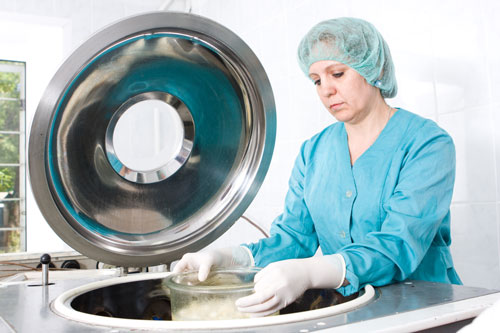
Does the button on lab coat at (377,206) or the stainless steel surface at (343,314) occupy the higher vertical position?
the button on lab coat at (377,206)

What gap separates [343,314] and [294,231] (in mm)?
671

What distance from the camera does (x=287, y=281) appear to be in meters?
0.82

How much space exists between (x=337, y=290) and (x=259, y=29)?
1962mm

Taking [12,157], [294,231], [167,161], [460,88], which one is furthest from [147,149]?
[12,157]

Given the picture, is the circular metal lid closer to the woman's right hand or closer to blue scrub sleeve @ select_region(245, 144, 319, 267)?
the woman's right hand

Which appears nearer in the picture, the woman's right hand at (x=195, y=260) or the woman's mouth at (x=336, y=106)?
the woman's right hand at (x=195, y=260)

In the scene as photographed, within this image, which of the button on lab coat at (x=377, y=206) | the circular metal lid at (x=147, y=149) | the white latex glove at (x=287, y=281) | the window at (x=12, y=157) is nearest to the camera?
the white latex glove at (x=287, y=281)

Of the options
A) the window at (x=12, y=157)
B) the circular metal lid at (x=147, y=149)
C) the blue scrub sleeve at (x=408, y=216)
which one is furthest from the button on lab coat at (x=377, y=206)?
the window at (x=12, y=157)

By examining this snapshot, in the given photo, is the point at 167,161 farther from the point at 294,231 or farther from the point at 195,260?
the point at 294,231

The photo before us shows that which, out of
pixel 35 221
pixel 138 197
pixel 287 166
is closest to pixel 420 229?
pixel 138 197

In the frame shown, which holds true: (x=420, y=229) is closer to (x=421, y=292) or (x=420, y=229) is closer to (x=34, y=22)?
(x=421, y=292)

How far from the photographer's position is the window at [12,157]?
3539 millimetres

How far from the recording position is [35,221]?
3477 mm

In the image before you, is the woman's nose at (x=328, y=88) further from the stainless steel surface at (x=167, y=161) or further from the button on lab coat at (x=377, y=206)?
the stainless steel surface at (x=167, y=161)
